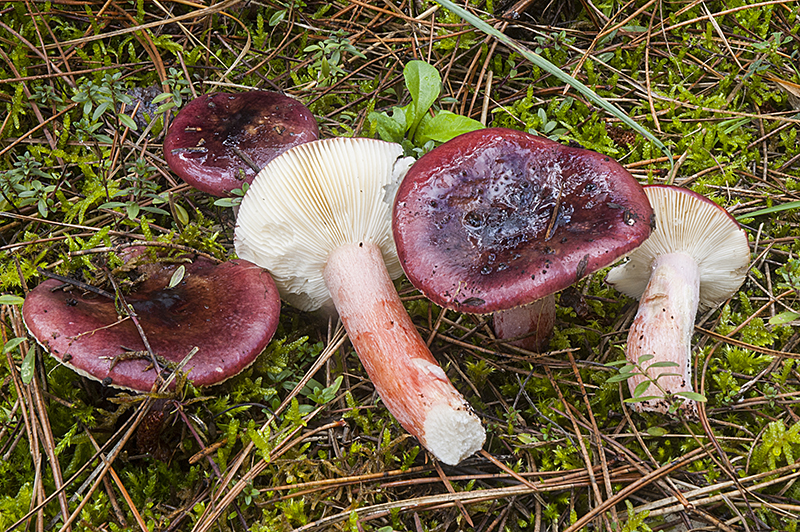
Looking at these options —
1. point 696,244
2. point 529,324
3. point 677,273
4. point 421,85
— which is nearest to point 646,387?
point 529,324

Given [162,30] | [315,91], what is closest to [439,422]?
[315,91]

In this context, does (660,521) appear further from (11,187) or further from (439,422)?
(11,187)

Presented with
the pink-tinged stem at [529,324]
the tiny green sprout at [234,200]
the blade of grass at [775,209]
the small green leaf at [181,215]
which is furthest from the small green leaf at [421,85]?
the blade of grass at [775,209]

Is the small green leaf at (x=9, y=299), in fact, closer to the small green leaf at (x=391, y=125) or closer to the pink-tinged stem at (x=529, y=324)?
the small green leaf at (x=391, y=125)

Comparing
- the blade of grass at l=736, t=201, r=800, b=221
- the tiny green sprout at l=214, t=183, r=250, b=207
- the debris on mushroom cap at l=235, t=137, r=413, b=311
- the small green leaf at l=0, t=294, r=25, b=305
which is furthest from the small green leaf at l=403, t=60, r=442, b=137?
the small green leaf at l=0, t=294, r=25, b=305

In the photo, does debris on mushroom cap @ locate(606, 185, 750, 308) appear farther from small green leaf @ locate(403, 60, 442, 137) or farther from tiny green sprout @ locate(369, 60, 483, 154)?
small green leaf @ locate(403, 60, 442, 137)
